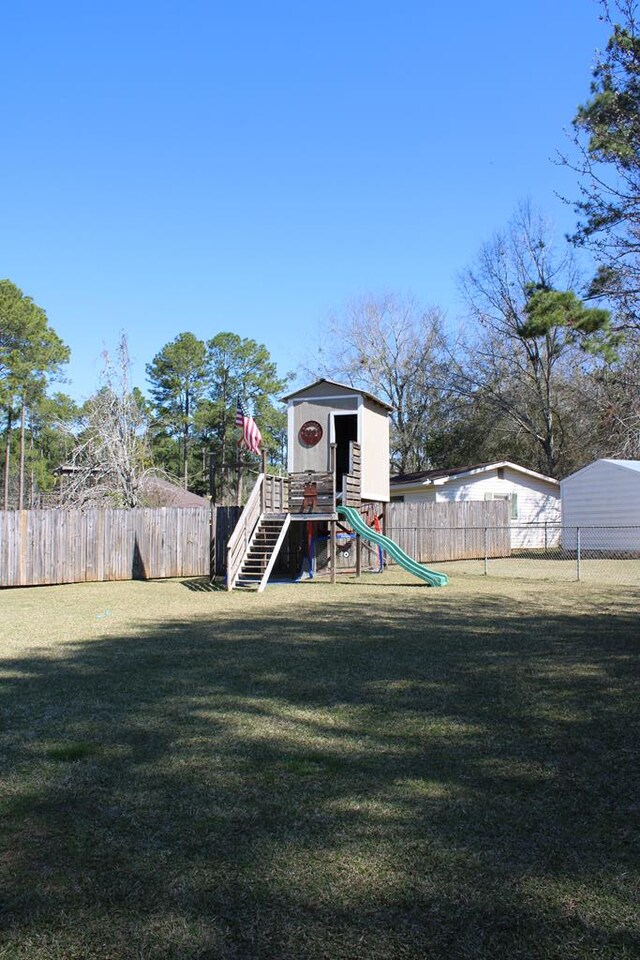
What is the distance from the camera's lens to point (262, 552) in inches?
698

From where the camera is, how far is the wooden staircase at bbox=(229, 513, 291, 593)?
16355 millimetres

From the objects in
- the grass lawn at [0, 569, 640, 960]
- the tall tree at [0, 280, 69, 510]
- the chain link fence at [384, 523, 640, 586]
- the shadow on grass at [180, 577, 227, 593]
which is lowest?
the shadow on grass at [180, 577, 227, 593]

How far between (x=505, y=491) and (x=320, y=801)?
89.2ft

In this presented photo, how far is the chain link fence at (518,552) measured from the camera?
21234mm

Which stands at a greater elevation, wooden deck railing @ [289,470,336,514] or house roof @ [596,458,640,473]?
house roof @ [596,458,640,473]

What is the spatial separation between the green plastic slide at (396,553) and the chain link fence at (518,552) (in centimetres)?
271

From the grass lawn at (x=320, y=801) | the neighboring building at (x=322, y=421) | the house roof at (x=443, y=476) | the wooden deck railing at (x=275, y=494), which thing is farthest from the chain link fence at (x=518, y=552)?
the grass lawn at (x=320, y=801)

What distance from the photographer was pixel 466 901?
10.0ft

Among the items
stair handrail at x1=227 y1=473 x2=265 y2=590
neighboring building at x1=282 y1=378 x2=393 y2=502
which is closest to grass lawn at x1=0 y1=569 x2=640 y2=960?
stair handrail at x1=227 y1=473 x2=265 y2=590

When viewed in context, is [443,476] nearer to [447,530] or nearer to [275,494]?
[447,530]

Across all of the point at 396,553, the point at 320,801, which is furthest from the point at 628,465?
the point at 320,801

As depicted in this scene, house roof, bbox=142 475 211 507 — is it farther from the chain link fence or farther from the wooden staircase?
the wooden staircase

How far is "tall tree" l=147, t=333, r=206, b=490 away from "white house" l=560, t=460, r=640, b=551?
3202 centimetres

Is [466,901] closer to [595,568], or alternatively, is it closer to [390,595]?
[390,595]
